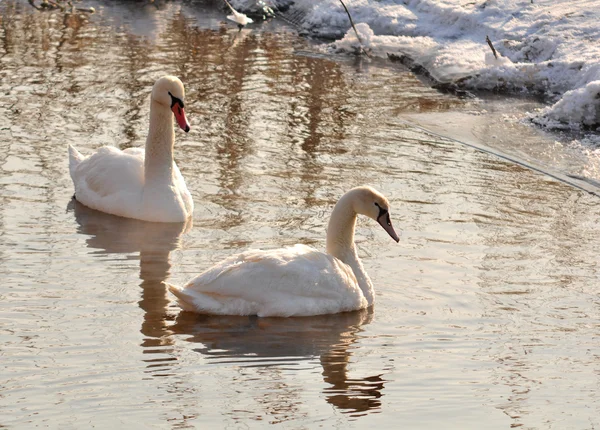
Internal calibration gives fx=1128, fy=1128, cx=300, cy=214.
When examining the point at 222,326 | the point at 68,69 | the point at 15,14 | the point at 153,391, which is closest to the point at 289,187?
the point at 222,326

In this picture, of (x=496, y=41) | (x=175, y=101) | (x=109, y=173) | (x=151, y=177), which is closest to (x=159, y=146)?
(x=151, y=177)

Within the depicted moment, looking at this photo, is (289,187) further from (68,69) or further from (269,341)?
(68,69)

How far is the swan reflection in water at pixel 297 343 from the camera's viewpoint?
20.5ft

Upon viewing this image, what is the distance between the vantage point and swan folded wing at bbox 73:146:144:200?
1012 centimetres

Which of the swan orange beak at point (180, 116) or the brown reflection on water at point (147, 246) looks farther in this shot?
the swan orange beak at point (180, 116)

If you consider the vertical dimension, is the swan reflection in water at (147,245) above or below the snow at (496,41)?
below

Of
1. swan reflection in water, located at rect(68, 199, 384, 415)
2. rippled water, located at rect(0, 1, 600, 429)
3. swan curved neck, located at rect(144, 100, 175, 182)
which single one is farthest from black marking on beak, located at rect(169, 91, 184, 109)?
swan reflection in water, located at rect(68, 199, 384, 415)

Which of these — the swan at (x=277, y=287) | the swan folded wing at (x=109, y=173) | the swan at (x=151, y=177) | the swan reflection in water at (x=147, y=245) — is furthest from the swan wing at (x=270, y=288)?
the swan folded wing at (x=109, y=173)

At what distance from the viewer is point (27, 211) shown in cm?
950

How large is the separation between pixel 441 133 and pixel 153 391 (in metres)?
7.55

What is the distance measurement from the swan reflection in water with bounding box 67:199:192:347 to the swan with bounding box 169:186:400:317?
0.28 meters

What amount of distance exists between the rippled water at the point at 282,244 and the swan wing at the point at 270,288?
9cm

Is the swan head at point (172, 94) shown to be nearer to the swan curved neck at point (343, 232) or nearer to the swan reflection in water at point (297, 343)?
the swan curved neck at point (343, 232)

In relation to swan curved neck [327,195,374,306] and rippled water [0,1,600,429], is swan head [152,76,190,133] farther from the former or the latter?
swan curved neck [327,195,374,306]
